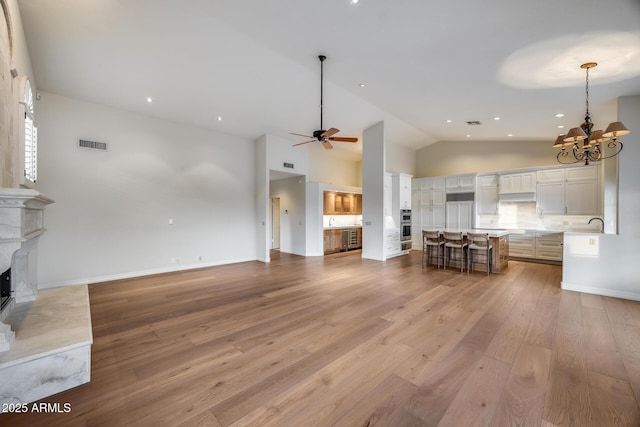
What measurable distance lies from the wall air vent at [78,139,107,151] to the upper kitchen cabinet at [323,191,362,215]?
19.3 feet

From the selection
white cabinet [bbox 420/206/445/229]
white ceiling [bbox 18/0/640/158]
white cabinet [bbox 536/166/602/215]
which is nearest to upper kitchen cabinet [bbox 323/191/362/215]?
white cabinet [bbox 420/206/445/229]

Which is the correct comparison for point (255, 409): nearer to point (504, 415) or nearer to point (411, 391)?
point (411, 391)

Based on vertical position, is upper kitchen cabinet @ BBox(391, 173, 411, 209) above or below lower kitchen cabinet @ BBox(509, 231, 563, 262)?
above

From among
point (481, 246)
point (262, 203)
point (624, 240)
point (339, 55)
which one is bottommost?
point (481, 246)

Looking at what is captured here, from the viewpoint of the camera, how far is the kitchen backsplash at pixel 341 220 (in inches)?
364

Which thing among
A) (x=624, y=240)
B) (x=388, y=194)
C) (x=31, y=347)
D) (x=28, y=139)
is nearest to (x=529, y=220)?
(x=624, y=240)

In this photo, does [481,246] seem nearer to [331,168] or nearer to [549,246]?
[549,246]

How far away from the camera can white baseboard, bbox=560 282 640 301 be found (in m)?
4.10

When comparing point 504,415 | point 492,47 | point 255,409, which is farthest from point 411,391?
point 492,47

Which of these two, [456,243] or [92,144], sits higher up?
[92,144]

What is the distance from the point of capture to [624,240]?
4.16 metres

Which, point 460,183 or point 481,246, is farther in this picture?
point 460,183

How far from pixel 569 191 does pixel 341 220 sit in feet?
21.6

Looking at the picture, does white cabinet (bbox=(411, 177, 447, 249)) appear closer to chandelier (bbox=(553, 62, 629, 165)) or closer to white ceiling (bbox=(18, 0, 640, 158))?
white ceiling (bbox=(18, 0, 640, 158))
